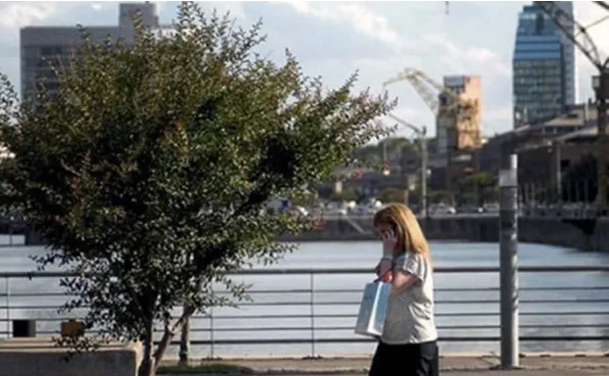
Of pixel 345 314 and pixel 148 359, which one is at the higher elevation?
pixel 148 359

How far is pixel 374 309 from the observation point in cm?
1091

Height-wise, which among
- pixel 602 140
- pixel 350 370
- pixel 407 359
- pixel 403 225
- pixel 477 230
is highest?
pixel 602 140

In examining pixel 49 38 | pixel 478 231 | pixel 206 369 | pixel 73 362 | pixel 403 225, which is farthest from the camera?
pixel 478 231

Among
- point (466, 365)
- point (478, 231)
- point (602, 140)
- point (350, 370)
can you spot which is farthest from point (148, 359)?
point (478, 231)

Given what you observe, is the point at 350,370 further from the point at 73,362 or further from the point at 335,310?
the point at 335,310

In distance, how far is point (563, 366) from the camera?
18859mm

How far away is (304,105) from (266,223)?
112 cm

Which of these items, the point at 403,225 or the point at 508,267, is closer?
the point at 403,225

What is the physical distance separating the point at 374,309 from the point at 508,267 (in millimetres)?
7673

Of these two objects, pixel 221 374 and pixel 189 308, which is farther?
pixel 221 374

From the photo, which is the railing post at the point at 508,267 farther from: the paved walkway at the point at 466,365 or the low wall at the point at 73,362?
the low wall at the point at 73,362

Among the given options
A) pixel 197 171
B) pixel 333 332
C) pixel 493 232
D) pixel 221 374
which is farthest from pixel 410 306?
pixel 493 232

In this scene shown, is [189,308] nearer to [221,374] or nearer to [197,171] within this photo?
[197,171]

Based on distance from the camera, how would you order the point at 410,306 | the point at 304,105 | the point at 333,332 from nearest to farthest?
the point at 410,306, the point at 304,105, the point at 333,332
